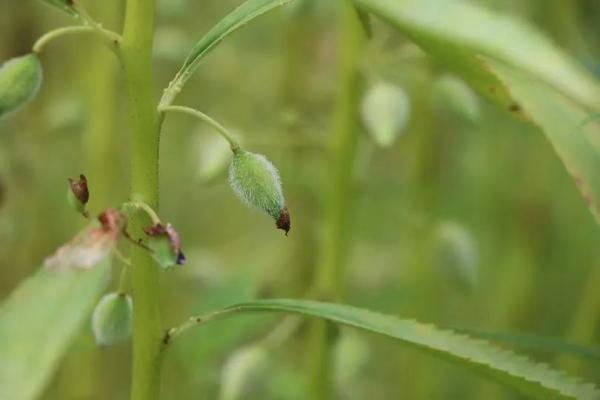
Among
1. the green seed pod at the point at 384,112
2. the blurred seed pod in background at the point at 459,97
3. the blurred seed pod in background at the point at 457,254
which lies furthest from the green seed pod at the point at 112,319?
the blurred seed pod in background at the point at 457,254

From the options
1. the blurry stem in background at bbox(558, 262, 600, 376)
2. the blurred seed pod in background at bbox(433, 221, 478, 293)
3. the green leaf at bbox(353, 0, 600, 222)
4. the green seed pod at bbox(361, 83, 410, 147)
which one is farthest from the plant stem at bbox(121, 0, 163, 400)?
the blurry stem in background at bbox(558, 262, 600, 376)

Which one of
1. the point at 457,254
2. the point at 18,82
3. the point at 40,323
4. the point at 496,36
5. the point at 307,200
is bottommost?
the point at 307,200

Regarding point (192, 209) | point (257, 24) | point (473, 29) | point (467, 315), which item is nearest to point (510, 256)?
point (467, 315)

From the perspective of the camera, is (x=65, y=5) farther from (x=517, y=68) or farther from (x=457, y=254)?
(x=457, y=254)

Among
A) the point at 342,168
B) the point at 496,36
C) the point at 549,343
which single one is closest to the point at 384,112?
the point at 342,168

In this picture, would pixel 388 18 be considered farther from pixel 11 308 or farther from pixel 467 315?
pixel 467 315

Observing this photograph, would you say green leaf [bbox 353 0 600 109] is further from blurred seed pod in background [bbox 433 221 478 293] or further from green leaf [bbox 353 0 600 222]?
blurred seed pod in background [bbox 433 221 478 293]
